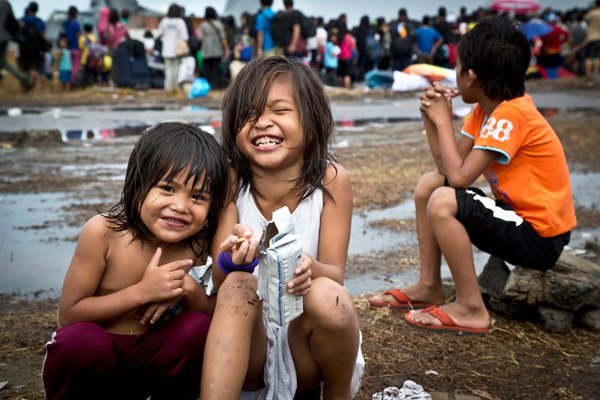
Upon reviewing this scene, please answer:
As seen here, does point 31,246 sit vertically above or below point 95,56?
below

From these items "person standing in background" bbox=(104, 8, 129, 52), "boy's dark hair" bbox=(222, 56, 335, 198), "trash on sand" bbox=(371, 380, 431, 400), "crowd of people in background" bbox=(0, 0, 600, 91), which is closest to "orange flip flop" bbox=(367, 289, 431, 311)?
"trash on sand" bbox=(371, 380, 431, 400)

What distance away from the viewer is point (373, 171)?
7.30 m

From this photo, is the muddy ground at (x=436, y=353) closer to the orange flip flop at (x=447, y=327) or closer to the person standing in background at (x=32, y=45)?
the orange flip flop at (x=447, y=327)

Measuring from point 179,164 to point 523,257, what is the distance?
186 cm

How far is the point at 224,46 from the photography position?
17.6 metres

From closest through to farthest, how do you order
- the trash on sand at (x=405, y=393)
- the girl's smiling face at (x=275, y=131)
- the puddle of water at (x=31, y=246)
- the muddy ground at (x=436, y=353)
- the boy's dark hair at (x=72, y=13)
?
the girl's smiling face at (x=275, y=131) < the trash on sand at (x=405, y=393) < the muddy ground at (x=436, y=353) < the puddle of water at (x=31, y=246) < the boy's dark hair at (x=72, y=13)

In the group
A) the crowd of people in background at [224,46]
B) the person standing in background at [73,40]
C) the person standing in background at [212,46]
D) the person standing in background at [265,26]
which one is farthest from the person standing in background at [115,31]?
the person standing in background at [265,26]

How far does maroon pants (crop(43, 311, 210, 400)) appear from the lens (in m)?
2.26

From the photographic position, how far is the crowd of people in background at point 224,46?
15.7 metres

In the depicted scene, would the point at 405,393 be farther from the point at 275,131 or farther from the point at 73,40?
the point at 73,40

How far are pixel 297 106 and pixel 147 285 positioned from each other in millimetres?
840

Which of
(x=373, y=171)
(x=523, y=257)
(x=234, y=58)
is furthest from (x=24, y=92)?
(x=523, y=257)

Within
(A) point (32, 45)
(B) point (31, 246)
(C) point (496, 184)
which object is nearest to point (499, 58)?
(C) point (496, 184)

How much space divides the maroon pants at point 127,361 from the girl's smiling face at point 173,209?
0.28 m
